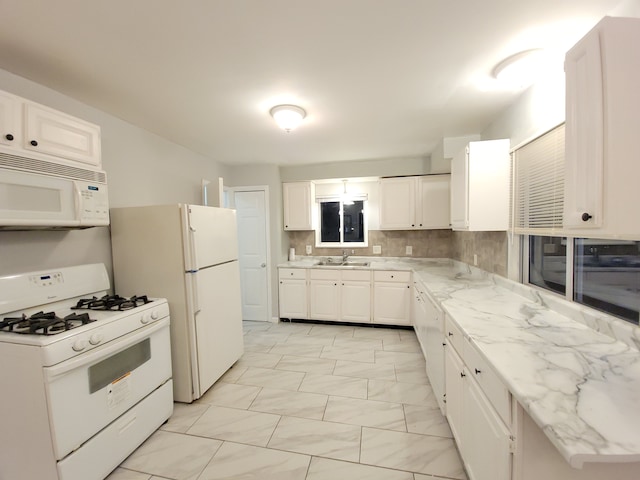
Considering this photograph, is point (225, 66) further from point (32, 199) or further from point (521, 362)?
point (521, 362)

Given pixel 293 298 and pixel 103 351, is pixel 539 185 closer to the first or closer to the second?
pixel 103 351

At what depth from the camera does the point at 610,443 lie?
69 cm

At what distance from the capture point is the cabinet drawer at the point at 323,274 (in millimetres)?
3845

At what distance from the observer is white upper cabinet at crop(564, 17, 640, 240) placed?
0.84 metres

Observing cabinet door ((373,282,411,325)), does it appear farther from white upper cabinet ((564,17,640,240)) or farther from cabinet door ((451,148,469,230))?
white upper cabinet ((564,17,640,240))

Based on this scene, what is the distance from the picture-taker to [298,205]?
415 centimetres

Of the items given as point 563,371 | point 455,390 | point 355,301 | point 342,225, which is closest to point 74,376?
point 455,390

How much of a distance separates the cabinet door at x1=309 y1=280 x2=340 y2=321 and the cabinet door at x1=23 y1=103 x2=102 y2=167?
2.84 m

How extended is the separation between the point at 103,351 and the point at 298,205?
3009 mm

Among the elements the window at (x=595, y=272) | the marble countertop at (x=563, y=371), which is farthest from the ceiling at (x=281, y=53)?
the marble countertop at (x=563, y=371)

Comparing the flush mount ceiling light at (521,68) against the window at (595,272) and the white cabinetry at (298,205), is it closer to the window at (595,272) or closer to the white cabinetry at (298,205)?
the window at (595,272)

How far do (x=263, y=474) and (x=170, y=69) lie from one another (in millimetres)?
2542

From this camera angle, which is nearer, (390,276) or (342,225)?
(390,276)

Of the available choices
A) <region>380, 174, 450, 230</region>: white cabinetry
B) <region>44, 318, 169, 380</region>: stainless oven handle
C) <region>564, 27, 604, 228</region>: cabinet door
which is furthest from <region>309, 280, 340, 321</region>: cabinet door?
<region>564, 27, 604, 228</region>: cabinet door
